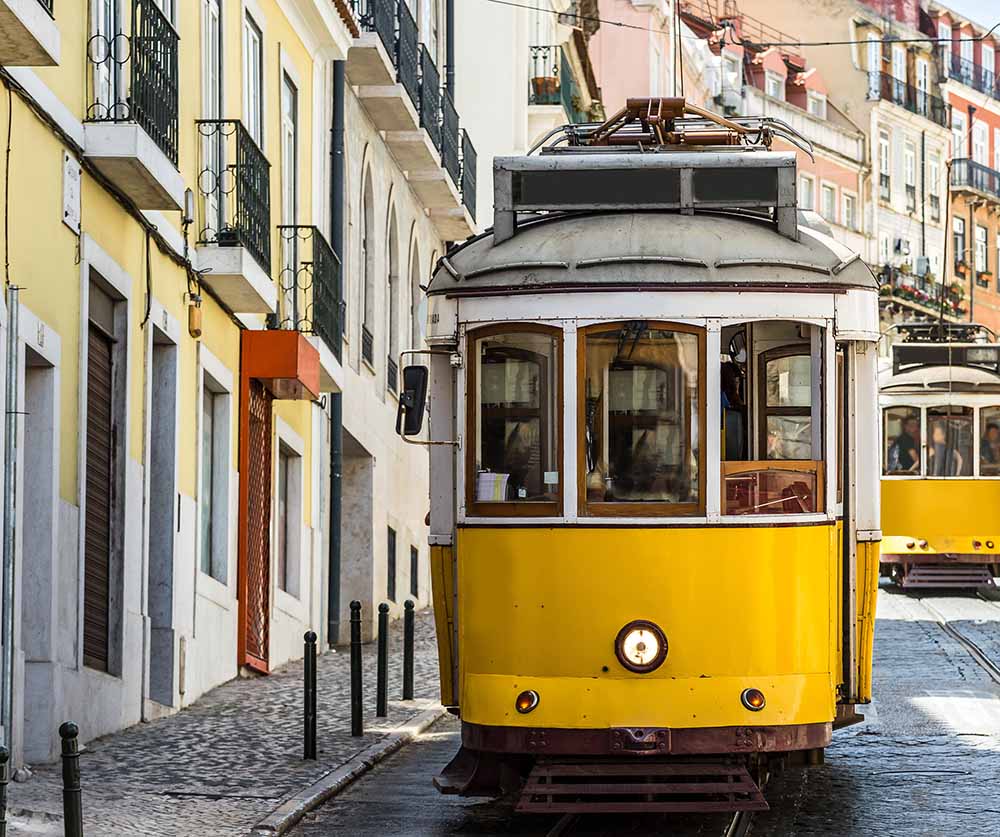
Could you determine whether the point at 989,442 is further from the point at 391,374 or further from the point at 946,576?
the point at 391,374

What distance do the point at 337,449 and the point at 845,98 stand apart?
51744 millimetres

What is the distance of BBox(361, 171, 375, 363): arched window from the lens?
26.3 m

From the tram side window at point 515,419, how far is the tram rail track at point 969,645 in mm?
8883

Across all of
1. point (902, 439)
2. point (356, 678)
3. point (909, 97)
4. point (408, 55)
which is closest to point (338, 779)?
point (356, 678)

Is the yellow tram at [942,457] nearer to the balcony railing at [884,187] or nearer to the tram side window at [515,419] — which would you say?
the tram side window at [515,419]

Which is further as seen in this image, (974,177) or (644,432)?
(974,177)

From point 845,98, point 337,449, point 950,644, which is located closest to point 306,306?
point 337,449

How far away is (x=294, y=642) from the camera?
21.4 metres

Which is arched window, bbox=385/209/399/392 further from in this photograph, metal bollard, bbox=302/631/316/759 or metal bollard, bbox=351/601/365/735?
metal bollard, bbox=302/631/316/759

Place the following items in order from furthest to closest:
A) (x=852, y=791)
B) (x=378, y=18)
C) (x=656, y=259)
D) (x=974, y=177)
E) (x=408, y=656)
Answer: (x=974, y=177) < (x=378, y=18) < (x=408, y=656) < (x=852, y=791) < (x=656, y=259)

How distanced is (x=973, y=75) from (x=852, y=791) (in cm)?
6996

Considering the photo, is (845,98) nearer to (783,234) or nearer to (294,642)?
(294,642)

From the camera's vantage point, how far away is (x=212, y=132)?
17266mm

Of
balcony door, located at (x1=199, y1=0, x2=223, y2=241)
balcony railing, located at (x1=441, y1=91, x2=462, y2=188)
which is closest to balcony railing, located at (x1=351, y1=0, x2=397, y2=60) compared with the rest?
balcony railing, located at (x1=441, y1=91, x2=462, y2=188)
